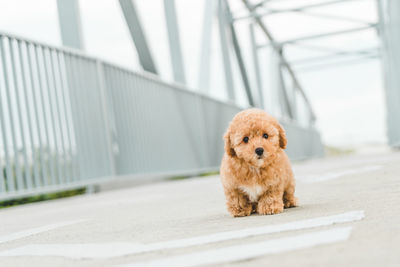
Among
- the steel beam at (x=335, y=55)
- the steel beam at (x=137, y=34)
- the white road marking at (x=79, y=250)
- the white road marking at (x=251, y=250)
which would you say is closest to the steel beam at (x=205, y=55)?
the steel beam at (x=137, y=34)

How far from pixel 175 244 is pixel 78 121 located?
156 inches

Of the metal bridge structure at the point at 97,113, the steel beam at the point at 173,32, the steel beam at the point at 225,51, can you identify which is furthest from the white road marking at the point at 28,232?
the steel beam at the point at 225,51

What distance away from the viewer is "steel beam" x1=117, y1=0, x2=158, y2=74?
6539 mm

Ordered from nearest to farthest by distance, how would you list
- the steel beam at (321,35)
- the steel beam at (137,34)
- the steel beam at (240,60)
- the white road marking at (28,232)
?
1. the white road marking at (28,232)
2. the steel beam at (137,34)
3. the steel beam at (240,60)
4. the steel beam at (321,35)

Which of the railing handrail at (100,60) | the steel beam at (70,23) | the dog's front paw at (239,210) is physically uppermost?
the steel beam at (70,23)

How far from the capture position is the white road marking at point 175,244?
1531mm

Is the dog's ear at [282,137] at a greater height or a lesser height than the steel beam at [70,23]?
lesser

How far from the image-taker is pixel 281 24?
68.9ft

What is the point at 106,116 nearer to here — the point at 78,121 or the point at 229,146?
the point at 78,121

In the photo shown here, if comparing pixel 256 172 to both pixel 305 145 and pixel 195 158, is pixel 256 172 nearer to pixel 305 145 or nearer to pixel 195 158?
pixel 195 158

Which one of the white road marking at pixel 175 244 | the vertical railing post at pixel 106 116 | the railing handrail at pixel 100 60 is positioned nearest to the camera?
the white road marking at pixel 175 244

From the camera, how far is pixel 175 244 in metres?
1.54

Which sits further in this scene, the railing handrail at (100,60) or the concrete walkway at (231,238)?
the railing handrail at (100,60)

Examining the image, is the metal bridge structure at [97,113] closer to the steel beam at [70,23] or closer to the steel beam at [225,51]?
the steel beam at [70,23]
